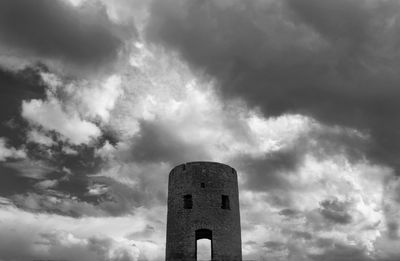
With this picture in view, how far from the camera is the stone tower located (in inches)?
944

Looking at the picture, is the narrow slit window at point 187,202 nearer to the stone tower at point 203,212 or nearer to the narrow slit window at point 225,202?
the stone tower at point 203,212

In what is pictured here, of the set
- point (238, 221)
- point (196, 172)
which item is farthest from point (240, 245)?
point (196, 172)

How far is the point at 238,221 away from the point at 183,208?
3.30m

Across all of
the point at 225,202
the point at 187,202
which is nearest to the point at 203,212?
the point at 187,202

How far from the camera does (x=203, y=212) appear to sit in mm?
24250

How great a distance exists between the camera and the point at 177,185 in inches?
1005

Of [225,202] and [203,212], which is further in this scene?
[225,202]

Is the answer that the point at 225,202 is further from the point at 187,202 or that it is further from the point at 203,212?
the point at 187,202

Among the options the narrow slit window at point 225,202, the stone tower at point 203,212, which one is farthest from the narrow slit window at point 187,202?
the narrow slit window at point 225,202

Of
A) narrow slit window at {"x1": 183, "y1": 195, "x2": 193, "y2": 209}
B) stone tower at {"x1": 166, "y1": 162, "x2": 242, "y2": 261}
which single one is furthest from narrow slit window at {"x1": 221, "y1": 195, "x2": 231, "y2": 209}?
narrow slit window at {"x1": 183, "y1": 195, "x2": 193, "y2": 209}

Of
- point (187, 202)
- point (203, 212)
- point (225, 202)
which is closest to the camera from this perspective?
point (203, 212)

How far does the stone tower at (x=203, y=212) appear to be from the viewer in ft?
78.6

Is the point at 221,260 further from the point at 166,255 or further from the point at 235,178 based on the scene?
the point at 235,178

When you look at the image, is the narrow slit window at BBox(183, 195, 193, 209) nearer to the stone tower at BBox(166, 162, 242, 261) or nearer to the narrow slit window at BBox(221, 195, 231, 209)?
the stone tower at BBox(166, 162, 242, 261)
